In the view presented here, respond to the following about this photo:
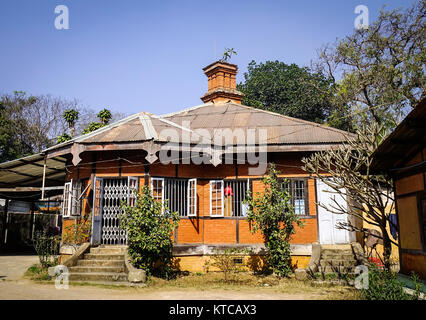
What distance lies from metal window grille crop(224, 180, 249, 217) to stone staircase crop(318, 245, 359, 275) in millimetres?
3053

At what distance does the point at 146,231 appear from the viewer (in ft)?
34.8

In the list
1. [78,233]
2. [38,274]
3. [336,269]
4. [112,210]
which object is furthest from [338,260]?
[38,274]

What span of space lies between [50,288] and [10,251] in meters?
12.9

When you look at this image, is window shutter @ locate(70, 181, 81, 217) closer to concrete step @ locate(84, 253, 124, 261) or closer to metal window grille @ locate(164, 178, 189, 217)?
concrete step @ locate(84, 253, 124, 261)

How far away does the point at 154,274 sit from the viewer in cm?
1118

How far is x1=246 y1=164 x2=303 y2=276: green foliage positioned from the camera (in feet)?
36.9

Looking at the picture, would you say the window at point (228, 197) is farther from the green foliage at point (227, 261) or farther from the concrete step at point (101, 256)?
the concrete step at point (101, 256)

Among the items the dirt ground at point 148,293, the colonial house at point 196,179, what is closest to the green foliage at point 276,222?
the colonial house at point 196,179

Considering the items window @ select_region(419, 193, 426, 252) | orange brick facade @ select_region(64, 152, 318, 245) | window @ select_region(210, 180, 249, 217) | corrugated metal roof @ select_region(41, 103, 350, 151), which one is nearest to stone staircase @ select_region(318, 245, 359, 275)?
orange brick facade @ select_region(64, 152, 318, 245)

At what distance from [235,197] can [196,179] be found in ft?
5.01

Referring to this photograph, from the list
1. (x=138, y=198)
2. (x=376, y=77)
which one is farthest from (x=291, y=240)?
(x=376, y=77)

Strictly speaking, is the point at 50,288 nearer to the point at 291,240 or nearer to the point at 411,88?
the point at 291,240

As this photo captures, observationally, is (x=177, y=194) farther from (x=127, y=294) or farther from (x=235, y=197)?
(x=127, y=294)
